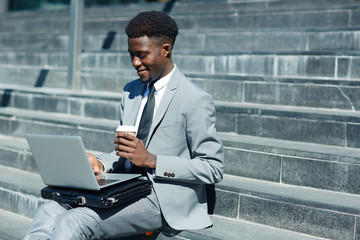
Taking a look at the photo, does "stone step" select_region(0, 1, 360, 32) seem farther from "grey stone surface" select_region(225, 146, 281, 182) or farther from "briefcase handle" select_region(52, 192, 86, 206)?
"briefcase handle" select_region(52, 192, 86, 206)

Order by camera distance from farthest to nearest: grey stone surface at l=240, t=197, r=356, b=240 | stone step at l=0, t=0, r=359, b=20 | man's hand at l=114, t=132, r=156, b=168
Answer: stone step at l=0, t=0, r=359, b=20 < grey stone surface at l=240, t=197, r=356, b=240 < man's hand at l=114, t=132, r=156, b=168

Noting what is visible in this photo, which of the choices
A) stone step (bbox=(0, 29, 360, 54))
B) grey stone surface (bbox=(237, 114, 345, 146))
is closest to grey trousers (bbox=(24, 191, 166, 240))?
grey stone surface (bbox=(237, 114, 345, 146))

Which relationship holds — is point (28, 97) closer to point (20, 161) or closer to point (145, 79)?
point (20, 161)

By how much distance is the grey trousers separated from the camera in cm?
299

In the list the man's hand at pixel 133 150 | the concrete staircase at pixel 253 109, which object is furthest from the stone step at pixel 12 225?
the man's hand at pixel 133 150

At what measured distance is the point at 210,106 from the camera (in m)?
3.39

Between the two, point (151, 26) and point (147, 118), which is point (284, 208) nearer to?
point (147, 118)

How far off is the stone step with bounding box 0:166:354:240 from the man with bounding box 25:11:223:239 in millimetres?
267

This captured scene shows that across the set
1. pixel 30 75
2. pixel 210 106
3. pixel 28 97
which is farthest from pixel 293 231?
pixel 30 75

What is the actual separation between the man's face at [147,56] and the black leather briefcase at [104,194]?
717mm

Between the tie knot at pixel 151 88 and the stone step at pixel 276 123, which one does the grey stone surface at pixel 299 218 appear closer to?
the stone step at pixel 276 123

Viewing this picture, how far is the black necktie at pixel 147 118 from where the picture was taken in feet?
11.4

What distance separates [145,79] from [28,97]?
3.46 metres

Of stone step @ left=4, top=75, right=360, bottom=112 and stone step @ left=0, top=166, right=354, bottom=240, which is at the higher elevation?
stone step @ left=4, top=75, right=360, bottom=112
